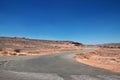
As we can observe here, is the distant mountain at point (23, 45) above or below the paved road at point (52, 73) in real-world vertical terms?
above

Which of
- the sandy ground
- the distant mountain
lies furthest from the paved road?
the distant mountain

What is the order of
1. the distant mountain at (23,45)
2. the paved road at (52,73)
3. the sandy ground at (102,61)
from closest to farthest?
the paved road at (52,73), the sandy ground at (102,61), the distant mountain at (23,45)

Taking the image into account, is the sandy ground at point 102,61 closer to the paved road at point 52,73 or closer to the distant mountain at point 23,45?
the paved road at point 52,73

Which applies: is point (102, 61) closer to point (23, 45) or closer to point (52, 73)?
point (52, 73)

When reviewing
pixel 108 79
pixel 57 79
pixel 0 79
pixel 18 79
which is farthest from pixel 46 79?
pixel 108 79

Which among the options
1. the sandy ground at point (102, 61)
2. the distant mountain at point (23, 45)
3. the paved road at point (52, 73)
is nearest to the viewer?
the paved road at point (52, 73)

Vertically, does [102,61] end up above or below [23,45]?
below

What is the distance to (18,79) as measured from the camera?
11.7 metres

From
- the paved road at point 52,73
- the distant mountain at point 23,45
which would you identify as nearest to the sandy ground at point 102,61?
the paved road at point 52,73

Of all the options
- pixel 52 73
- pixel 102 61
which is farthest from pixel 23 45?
pixel 52 73

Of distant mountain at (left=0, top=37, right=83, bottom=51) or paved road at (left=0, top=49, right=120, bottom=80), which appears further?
distant mountain at (left=0, top=37, right=83, bottom=51)

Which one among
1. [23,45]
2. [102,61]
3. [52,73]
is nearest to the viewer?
[52,73]

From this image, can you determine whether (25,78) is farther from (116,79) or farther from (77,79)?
(116,79)

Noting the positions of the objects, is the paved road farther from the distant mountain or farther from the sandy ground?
the distant mountain
